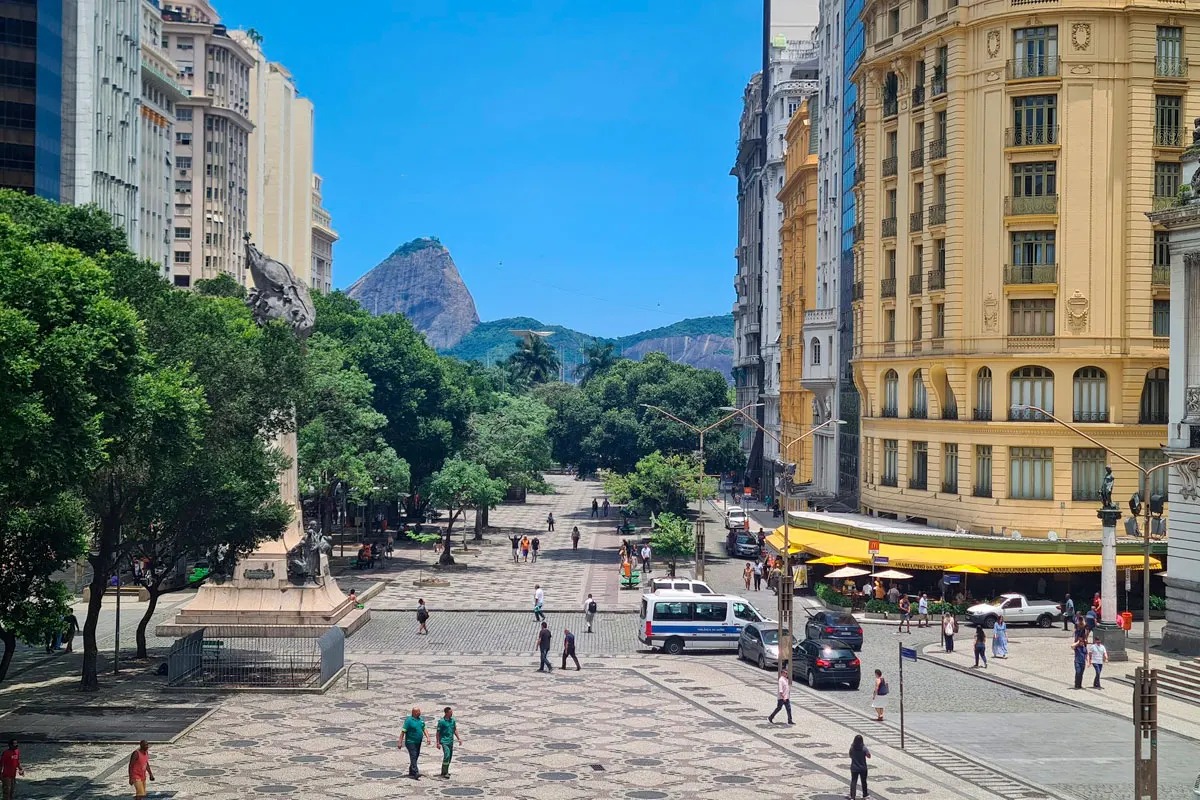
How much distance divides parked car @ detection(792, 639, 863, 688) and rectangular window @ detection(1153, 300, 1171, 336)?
23.4 meters

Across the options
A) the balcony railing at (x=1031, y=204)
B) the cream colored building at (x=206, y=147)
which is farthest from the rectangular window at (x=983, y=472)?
the cream colored building at (x=206, y=147)

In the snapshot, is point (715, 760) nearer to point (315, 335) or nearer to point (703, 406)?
point (315, 335)

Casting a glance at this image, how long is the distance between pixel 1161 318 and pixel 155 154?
83.7m

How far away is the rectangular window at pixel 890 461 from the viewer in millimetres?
64875

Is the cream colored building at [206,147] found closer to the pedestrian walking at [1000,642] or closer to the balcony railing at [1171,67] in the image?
the balcony railing at [1171,67]

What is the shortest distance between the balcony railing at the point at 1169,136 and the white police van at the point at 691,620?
25.6 meters

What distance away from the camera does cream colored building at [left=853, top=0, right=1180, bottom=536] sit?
187 ft

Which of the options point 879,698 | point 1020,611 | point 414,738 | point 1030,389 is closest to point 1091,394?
point 1030,389

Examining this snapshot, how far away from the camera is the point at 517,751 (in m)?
31.5

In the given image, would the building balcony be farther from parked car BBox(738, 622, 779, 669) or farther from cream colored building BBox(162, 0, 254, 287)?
cream colored building BBox(162, 0, 254, 287)

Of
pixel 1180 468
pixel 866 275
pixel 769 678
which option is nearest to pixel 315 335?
pixel 866 275

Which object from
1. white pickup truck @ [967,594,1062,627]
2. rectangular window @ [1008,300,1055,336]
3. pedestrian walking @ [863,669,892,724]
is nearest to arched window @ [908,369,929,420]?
rectangular window @ [1008,300,1055,336]

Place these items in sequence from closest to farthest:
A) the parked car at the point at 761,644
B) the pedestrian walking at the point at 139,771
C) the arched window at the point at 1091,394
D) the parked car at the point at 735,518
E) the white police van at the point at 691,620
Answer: the pedestrian walking at the point at 139,771 → the parked car at the point at 761,644 → the white police van at the point at 691,620 → the arched window at the point at 1091,394 → the parked car at the point at 735,518

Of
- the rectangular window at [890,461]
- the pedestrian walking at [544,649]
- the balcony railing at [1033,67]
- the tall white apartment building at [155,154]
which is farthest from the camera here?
the tall white apartment building at [155,154]
